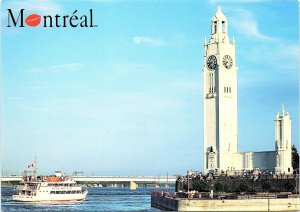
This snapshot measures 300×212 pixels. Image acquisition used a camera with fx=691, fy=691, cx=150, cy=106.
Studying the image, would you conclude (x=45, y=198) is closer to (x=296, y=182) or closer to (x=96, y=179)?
(x=296, y=182)

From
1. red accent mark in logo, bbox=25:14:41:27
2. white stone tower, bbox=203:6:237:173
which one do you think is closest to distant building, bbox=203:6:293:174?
white stone tower, bbox=203:6:237:173

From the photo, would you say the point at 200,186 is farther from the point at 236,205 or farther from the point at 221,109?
the point at 221,109

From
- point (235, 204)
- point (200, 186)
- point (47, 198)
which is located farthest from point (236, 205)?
point (47, 198)

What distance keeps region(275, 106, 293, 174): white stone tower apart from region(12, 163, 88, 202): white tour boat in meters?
20.1

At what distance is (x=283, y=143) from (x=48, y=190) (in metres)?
23.7

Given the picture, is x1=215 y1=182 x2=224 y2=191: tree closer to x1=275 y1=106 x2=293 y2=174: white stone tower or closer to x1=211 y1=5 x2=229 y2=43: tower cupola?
x1=275 y1=106 x2=293 y2=174: white stone tower

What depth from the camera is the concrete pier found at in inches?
1854

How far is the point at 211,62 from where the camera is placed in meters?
78.6

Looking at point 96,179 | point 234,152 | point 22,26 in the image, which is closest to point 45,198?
point 234,152

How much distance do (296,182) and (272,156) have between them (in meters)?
12.9

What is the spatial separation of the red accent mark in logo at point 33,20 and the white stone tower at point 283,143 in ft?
127

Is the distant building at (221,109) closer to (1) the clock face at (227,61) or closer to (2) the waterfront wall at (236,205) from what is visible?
(1) the clock face at (227,61)

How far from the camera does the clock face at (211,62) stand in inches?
3078

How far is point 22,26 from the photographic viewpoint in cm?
3434
